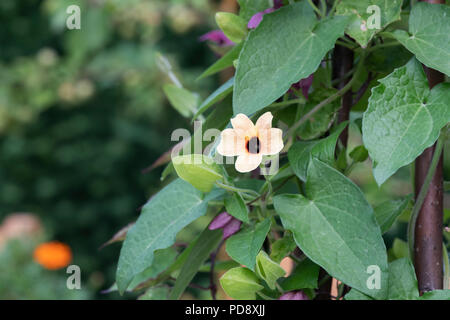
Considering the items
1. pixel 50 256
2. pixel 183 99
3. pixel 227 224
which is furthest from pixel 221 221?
pixel 50 256

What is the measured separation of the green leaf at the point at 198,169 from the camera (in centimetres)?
35

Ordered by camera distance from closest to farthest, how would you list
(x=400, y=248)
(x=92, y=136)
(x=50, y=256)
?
(x=400, y=248) < (x=50, y=256) < (x=92, y=136)

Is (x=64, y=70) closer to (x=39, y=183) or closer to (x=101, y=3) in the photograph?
(x=101, y=3)

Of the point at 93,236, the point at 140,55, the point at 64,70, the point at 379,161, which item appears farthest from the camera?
Result: the point at 93,236

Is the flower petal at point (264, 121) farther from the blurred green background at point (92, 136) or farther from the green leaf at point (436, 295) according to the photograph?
the blurred green background at point (92, 136)

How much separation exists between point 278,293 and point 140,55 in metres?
1.89

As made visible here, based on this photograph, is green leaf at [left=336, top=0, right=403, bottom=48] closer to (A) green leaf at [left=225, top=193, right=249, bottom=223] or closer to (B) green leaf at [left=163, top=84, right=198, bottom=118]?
(A) green leaf at [left=225, top=193, right=249, bottom=223]

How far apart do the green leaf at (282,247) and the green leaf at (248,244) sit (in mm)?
22

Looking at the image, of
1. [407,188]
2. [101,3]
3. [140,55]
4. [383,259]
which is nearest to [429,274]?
[383,259]

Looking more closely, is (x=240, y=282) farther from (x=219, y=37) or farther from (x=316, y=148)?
(x=219, y=37)

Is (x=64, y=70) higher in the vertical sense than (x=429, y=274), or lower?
higher

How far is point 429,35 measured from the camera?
1.15ft

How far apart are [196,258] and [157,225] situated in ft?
0.16

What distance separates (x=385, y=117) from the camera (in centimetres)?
33
